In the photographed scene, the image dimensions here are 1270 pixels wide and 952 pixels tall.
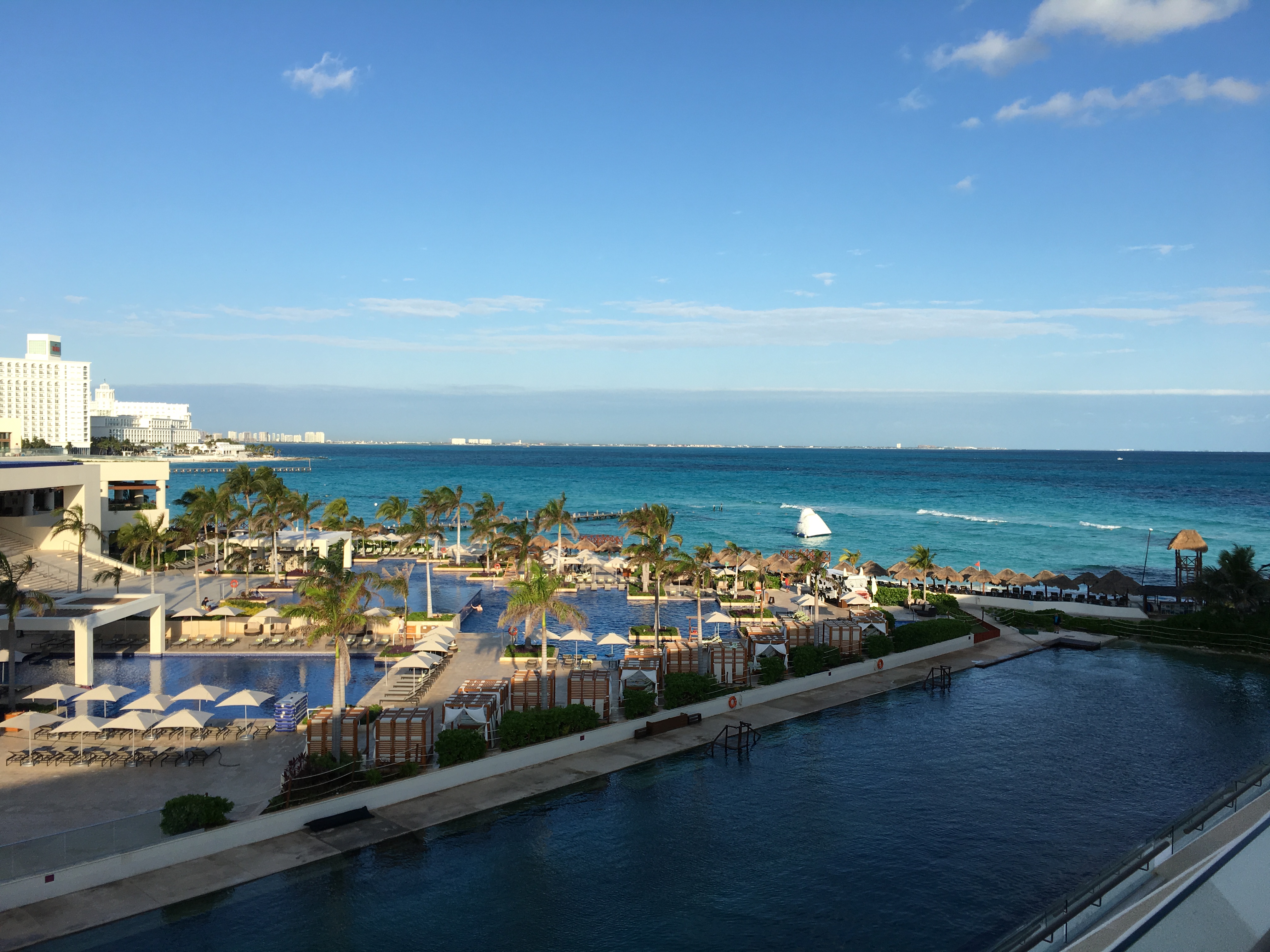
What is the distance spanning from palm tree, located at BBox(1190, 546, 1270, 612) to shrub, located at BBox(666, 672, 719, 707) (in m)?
31.4

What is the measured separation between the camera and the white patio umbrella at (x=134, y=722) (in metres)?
23.6

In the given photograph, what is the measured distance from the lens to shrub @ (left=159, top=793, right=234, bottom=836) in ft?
60.6

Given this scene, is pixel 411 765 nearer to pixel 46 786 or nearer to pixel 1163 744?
pixel 46 786

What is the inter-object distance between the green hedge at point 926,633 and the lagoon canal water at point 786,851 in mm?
8843

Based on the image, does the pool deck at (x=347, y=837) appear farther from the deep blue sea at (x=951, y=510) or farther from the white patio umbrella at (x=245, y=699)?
the deep blue sea at (x=951, y=510)

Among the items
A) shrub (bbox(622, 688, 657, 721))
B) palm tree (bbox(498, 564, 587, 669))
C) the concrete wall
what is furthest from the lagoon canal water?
palm tree (bbox(498, 564, 587, 669))

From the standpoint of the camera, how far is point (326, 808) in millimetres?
20531

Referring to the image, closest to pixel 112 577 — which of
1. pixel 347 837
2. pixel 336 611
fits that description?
pixel 336 611

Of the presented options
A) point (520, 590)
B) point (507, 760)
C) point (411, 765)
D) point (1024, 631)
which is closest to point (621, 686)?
point (520, 590)

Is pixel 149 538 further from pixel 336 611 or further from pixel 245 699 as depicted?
pixel 336 611

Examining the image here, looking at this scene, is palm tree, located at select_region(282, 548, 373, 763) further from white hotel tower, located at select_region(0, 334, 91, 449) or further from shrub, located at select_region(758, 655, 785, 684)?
white hotel tower, located at select_region(0, 334, 91, 449)

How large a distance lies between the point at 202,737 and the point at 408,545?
36.3 meters

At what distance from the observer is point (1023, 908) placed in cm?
1756

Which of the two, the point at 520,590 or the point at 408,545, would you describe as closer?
the point at 520,590
